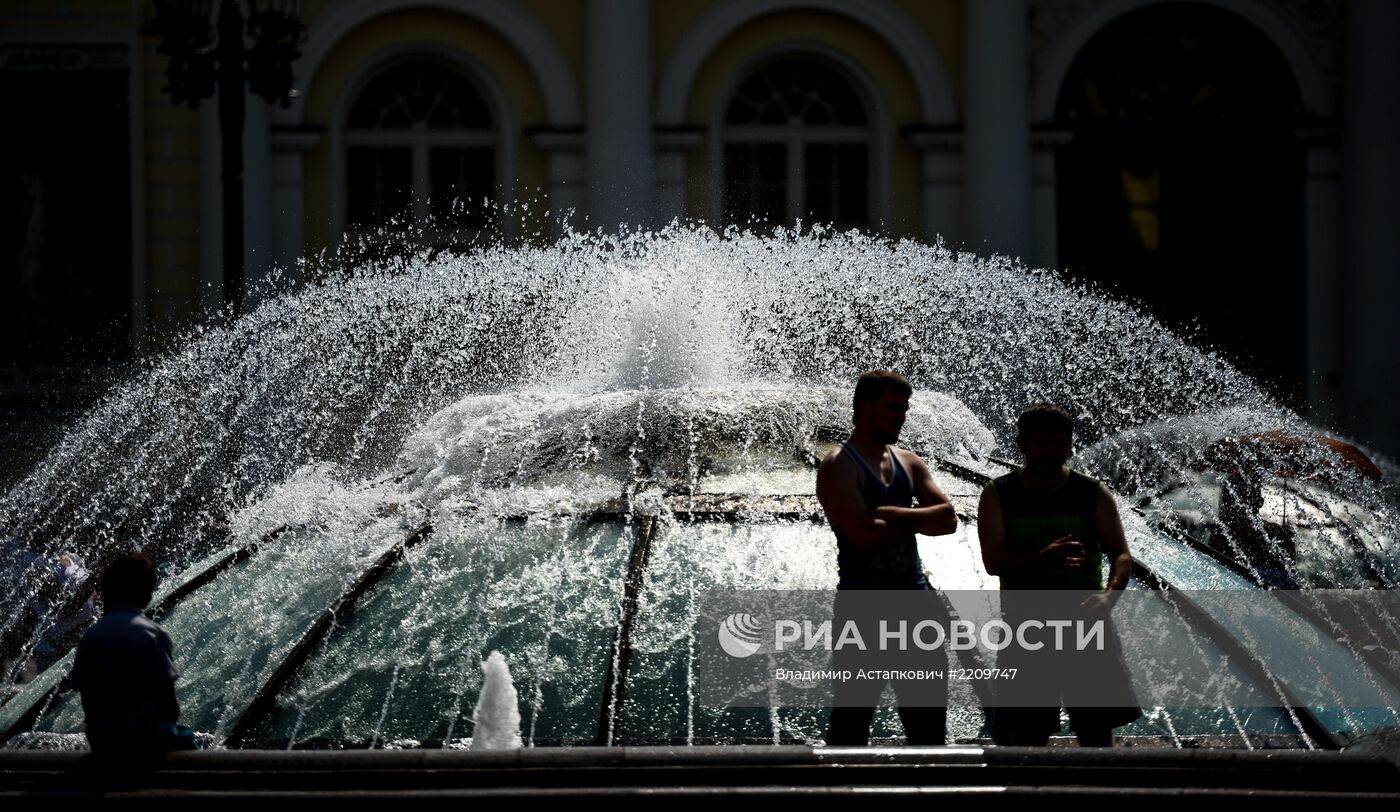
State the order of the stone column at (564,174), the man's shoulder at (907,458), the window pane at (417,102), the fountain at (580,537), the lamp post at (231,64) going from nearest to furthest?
the man's shoulder at (907,458)
the fountain at (580,537)
the lamp post at (231,64)
the stone column at (564,174)
the window pane at (417,102)

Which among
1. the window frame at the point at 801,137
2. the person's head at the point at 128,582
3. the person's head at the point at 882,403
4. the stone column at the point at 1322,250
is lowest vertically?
the person's head at the point at 128,582

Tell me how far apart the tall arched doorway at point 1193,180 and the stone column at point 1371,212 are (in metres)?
0.51

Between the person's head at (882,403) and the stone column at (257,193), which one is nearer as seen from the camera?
the person's head at (882,403)

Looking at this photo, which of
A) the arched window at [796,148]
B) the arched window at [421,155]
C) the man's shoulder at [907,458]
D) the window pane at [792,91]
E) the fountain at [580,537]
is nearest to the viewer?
the man's shoulder at [907,458]

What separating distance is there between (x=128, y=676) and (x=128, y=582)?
0.72 ft

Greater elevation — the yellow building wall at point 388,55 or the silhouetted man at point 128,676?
the yellow building wall at point 388,55

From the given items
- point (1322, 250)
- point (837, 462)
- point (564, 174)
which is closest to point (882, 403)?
point (837, 462)

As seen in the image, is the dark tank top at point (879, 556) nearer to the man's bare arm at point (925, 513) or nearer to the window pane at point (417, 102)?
the man's bare arm at point (925, 513)

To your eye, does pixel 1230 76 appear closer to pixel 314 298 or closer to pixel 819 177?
pixel 819 177

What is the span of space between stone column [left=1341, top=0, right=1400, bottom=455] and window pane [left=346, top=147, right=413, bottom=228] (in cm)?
902

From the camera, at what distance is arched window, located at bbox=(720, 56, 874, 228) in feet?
55.8

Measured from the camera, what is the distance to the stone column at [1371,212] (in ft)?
55.8

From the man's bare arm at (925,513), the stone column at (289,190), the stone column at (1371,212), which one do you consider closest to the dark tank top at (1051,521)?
the man's bare arm at (925,513)

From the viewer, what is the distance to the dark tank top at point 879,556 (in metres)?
3.98
